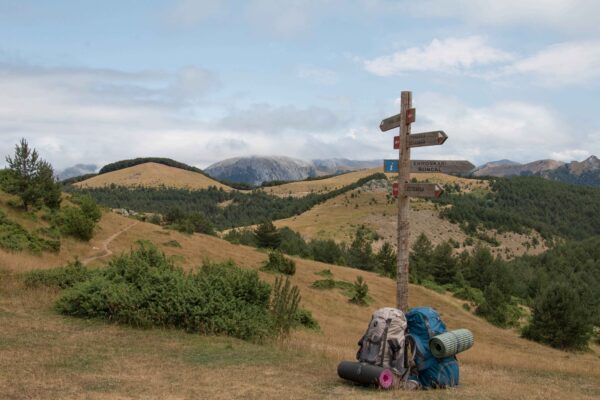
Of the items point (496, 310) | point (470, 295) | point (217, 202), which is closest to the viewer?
point (496, 310)

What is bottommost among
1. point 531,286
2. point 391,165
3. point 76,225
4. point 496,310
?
point 531,286

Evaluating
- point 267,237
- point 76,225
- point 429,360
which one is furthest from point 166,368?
point 267,237

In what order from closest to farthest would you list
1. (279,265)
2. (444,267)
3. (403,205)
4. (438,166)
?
(438,166), (403,205), (279,265), (444,267)

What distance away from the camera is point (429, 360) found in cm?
806

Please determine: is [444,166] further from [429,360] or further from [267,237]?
[267,237]

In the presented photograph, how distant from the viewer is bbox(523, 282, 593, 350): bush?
33.0 m

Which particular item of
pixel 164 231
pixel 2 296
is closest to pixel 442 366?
pixel 2 296

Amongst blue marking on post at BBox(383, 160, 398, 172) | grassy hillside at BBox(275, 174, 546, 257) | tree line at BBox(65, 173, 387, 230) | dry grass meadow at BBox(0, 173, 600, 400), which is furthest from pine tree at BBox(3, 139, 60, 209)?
tree line at BBox(65, 173, 387, 230)

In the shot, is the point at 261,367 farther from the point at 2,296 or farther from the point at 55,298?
the point at 2,296

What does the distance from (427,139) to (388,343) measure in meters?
4.72

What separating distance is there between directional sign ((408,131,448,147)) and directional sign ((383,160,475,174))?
1.33 ft

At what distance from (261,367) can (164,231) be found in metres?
27.5

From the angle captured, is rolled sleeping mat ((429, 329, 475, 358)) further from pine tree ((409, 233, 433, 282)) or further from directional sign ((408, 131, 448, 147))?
pine tree ((409, 233, 433, 282))

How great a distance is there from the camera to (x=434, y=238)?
104 metres
